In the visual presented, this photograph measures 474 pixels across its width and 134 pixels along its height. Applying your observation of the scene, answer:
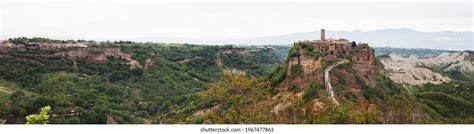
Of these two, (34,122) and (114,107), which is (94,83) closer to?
(114,107)

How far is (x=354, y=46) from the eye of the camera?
141 ft

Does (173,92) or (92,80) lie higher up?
(92,80)

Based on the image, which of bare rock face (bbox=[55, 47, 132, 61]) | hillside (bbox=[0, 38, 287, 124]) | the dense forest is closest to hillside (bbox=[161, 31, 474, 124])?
the dense forest

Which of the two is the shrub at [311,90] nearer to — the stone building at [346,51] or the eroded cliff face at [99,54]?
the stone building at [346,51]

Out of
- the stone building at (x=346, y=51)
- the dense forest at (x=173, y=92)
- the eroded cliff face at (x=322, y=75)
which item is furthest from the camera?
the stone building at (x=346, y=51)

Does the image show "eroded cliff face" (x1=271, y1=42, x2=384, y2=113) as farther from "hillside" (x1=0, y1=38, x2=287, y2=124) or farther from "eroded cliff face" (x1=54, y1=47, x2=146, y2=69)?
"eroded cliff face" (x1=54, y1=47, x2=146, y2=69)

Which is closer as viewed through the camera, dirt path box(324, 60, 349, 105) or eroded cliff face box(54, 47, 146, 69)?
dirt path box(324, 60, 349, 105)

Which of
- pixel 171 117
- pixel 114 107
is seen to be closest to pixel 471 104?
pixel 171 117

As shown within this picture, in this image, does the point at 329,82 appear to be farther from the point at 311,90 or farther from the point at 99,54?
the point at 99,54

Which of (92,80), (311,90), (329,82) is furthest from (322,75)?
(92,80)

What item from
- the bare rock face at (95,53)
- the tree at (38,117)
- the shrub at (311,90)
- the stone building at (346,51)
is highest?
the tree at (38,117)

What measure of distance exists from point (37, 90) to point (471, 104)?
3856cm

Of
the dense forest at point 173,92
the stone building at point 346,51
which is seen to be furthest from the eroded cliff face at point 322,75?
the dense forest at point 173,92

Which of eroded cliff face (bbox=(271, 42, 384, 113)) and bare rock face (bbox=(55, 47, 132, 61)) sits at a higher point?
eroded cliff face (bbox=(271, 42, 384, 113))
